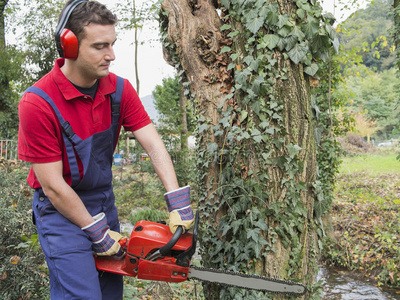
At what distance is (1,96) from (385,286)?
13.9m

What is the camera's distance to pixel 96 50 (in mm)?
1921

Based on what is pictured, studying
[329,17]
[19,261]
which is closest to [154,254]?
[19,261]

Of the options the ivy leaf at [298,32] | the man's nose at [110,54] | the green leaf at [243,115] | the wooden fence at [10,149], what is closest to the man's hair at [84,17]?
the man's nose at [110,54]

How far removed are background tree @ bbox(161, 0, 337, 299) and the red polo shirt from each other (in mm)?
733

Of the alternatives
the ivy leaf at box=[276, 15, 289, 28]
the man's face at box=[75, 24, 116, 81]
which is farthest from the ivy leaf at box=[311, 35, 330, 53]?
the man's face at box=[75, 24, 116, 81]

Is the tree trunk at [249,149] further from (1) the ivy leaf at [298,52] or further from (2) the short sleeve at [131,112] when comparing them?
(2) the short sleeve at [131,112]

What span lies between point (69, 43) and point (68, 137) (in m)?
0.50

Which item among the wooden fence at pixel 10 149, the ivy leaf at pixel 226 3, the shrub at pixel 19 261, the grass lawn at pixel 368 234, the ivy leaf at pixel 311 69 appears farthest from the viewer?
the wooden fence at pixel 10 149

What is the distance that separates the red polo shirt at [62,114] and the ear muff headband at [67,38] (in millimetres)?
164

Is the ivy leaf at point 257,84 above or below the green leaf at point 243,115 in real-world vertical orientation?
above

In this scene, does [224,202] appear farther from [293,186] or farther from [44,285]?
[44,285]

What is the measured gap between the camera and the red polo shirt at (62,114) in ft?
6.00

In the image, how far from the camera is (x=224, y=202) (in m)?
2.72

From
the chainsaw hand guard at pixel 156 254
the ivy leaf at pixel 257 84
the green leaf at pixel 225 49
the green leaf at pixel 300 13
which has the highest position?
the green leaf at pixel 300 13
